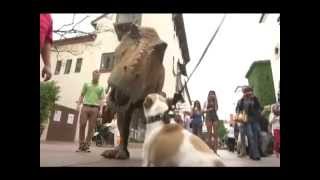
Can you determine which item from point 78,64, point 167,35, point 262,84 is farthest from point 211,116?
point 78,64

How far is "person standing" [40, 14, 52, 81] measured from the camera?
145 inches

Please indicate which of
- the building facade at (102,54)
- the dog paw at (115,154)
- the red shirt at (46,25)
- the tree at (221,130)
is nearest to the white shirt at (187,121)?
the building facade at (102,54)

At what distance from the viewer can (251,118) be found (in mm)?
3648

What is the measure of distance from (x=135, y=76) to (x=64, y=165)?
92 cm

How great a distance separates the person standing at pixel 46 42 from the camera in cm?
369

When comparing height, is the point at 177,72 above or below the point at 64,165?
above

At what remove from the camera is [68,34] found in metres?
3.72

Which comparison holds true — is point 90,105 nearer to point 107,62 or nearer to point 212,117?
point 107,62

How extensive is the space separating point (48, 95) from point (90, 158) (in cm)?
62

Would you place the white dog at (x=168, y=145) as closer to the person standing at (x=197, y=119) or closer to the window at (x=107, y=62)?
the person standing at (x=197, y=119)

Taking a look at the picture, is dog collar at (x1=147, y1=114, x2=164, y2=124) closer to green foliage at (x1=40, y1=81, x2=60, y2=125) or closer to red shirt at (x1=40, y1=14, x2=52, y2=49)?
green foliage at (x1=40, y1=81, x2=60, y2=125)
